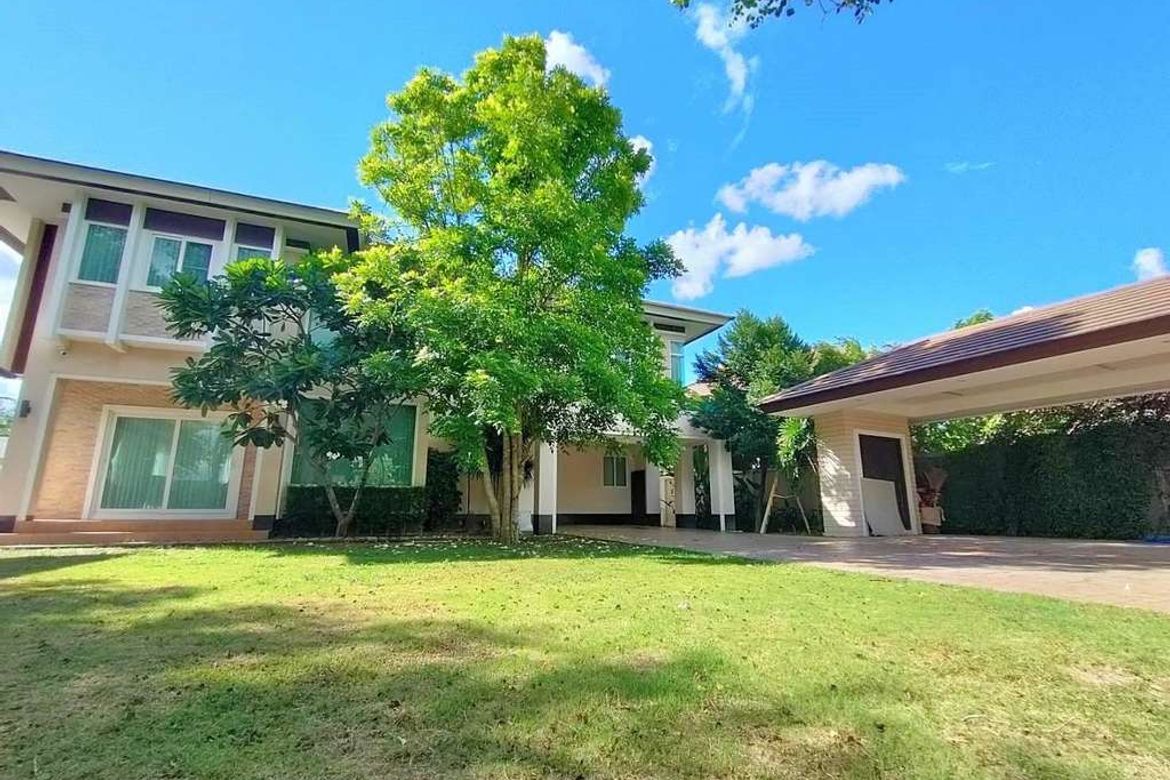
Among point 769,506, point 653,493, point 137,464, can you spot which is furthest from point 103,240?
point 769,506

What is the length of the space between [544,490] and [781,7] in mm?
10627

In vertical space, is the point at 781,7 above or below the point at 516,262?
above

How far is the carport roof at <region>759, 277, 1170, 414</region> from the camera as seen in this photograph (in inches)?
326

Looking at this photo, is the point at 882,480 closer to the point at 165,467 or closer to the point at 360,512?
the point at 360,512

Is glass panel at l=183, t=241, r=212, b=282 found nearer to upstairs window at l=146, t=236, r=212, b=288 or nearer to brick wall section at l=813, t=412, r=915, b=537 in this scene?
upstairs window at l=146, t=236, r=212, b=288

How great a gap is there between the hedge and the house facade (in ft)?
1.26

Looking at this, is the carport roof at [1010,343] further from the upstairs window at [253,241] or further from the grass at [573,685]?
the upstairs window at [253,241]

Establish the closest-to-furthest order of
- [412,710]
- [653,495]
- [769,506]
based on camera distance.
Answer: [412,710] < [769,506] < [653,495]

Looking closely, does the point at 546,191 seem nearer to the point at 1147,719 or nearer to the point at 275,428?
the point at 275,428

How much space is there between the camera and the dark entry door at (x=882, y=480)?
13.3m

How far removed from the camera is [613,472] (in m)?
19.8

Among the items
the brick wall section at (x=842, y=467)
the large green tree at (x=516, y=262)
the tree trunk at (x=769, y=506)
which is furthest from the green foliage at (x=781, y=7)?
the tree trunk at (x=769, y=506)

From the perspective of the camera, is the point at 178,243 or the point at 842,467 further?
the point at 842,467

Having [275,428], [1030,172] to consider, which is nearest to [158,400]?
[275,428]
